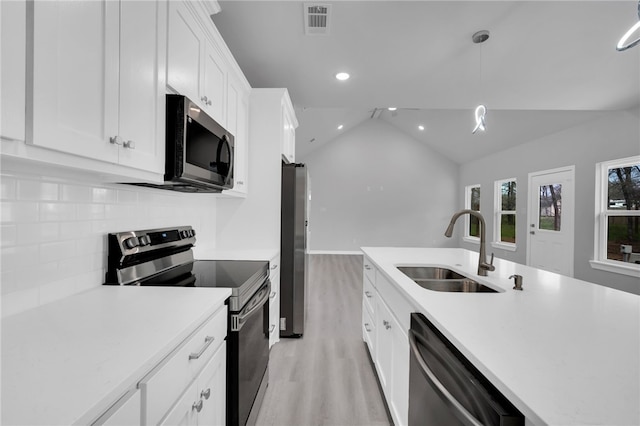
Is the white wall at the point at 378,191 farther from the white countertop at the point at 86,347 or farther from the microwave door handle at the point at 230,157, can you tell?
the white countertop at the point at 86,347

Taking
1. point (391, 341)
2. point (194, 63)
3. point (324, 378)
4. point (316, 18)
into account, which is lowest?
point (324, 378)

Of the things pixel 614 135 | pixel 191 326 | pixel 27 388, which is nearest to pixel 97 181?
pixel 191 326

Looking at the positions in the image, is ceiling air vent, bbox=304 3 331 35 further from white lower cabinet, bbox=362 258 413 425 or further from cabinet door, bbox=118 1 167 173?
white lower cabinet, bbox=362 258 413 425

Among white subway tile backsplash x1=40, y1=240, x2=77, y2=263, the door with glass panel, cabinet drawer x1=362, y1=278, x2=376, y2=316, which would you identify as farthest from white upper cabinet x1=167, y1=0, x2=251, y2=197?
the door with glass panel

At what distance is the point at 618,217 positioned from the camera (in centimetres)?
378

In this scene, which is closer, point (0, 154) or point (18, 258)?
point (0, 154)

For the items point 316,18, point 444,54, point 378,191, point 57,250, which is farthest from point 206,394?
point 378,191

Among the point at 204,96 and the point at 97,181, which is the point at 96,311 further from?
the point at 204,96

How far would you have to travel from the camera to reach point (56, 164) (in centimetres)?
80

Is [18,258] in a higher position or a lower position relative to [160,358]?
higher

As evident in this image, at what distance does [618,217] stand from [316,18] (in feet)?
14.9

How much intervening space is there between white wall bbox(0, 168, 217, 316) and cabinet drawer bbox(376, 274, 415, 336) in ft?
4.60

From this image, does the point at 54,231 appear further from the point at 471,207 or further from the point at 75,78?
the point at 471,207

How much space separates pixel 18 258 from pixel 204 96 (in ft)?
3.79
